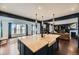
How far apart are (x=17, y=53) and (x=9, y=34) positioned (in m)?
0.49

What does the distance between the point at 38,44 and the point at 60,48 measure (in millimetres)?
561

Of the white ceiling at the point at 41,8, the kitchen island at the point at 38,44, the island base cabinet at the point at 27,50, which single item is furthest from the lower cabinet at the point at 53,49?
the white ceiling at the point at 41,8

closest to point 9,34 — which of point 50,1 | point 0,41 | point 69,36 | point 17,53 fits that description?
point 0,41

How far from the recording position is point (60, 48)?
2455mm

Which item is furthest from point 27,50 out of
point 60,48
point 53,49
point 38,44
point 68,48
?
point 68,48

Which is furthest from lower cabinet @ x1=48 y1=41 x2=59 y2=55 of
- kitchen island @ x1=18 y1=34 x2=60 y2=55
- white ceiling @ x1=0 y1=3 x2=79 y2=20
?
white ceiling @ x1=0 y1=3 x2=79 y2=20

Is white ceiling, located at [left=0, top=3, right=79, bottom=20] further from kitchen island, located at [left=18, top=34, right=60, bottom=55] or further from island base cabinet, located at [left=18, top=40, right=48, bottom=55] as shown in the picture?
island base cabinet, located at [left=18, top=40, right=48, bottom=55]

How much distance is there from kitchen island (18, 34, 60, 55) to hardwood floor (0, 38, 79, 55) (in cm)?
12

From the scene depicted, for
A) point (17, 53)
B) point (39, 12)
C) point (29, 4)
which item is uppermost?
point (29, 4)

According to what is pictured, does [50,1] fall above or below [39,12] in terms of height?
above

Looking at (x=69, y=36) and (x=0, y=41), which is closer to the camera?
(x=0, y=41)

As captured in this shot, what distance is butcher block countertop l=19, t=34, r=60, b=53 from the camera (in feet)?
7.44
